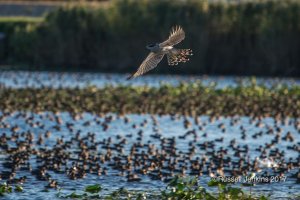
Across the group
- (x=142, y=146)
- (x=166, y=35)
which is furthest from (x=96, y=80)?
(x=142, y=146)

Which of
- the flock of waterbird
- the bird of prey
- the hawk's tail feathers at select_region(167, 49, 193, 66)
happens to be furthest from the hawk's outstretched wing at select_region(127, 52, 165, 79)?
the flock of waterbird

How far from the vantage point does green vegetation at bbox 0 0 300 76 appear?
52062 mm

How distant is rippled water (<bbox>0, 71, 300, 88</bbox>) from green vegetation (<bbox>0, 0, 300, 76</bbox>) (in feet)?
7.24

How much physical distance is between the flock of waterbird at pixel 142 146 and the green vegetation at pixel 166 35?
18.5 m

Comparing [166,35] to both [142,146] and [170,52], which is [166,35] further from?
[170,52]

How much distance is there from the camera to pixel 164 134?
1188 inches

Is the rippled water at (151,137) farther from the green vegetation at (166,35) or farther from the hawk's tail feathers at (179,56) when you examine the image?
the green vegetation at (166,35)

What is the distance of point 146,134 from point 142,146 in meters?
3.30

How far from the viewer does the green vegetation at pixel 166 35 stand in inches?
2050

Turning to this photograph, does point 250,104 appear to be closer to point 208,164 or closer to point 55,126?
point 55,126

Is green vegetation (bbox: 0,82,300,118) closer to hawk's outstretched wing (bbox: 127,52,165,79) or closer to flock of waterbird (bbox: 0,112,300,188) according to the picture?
flock of waterbird (bbox: 0,112,300,188)

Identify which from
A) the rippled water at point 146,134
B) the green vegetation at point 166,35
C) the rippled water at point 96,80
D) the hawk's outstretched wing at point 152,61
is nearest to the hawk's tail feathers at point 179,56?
the hawk's outstretched wing at point 152,61

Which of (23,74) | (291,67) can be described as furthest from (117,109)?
(291,67)

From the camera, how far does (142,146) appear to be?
26.9 metres
